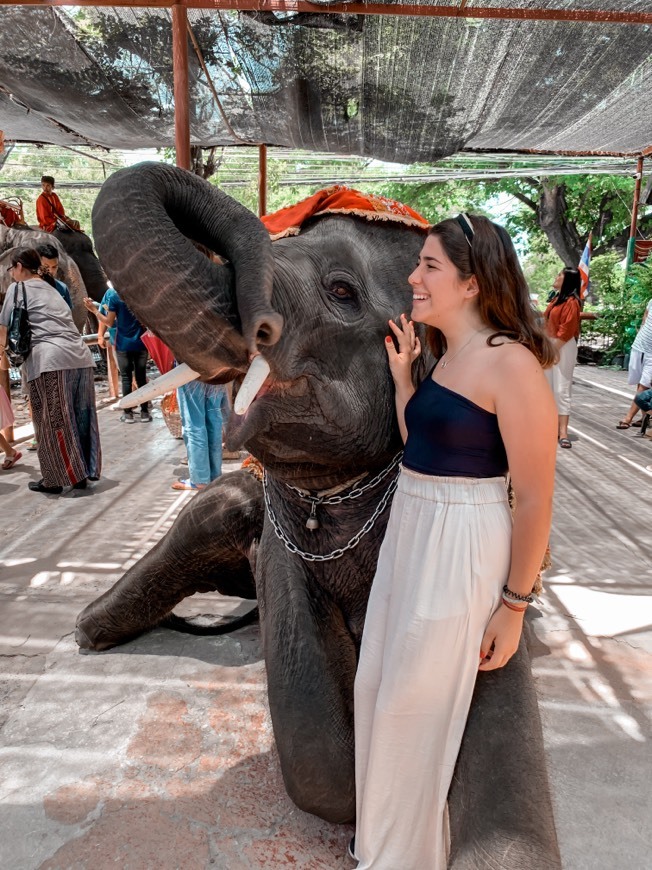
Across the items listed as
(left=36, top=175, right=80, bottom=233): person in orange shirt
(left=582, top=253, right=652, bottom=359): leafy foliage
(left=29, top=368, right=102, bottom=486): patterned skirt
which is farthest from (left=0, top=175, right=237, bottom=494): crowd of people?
(left=582, top=253, right=652, bottom=359): leafy foliage

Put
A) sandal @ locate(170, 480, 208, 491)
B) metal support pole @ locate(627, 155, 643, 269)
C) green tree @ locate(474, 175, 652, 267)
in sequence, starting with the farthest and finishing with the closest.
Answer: green tree @ locate(474, 175, 652, 267) < metal support pole @ locate(627, 155, 643, 269) < sandal @ locate(170, 480, 208, 491)

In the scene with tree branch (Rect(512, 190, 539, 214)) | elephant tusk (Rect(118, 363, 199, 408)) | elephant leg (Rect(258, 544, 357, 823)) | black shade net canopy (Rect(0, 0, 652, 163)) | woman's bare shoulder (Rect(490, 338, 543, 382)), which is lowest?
elephant leg (Rect(258, 544, 357, 823))

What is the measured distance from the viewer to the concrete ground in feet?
5.96

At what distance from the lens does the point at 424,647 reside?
144 centimetres

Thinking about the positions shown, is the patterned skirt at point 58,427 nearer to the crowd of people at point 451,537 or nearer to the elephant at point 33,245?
the crowd of people at point 451,537

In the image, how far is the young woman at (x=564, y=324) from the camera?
657cm

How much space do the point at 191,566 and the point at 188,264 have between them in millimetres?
1658

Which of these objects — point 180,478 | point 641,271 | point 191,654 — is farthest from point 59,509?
point 641,271

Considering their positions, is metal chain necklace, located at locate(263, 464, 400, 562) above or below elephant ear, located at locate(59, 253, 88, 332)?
below

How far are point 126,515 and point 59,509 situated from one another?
538mm

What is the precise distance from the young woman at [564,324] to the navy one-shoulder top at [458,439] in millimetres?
5290

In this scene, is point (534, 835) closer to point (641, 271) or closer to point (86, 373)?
point (86, 373)

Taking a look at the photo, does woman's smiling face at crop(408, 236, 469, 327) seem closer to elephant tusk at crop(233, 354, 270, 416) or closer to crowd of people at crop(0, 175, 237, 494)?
elephant tusk at crop(233, 354, 270, 416)

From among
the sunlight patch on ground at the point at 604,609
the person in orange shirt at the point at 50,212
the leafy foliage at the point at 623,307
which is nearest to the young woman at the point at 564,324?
the sunlight patch on ground at the point at 604,609
